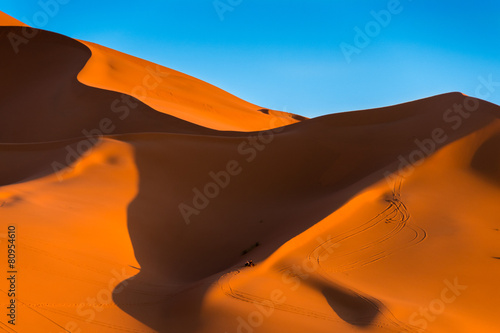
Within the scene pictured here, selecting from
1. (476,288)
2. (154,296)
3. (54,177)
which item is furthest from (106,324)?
(476,288)

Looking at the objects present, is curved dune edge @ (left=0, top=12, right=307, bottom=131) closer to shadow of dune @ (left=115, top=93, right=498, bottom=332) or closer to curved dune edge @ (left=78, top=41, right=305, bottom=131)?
curved dune edge @ (left=78, top=41, right=305, bottom=131)

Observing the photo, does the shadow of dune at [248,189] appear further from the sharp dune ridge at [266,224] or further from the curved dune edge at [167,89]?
the curved dune edge at [167,89]

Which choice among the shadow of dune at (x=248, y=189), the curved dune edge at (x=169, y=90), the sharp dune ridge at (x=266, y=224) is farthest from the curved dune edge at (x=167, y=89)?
the shadow of dune at (x=248, y=189)

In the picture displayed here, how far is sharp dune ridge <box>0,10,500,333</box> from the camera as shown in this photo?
5770 millimetres

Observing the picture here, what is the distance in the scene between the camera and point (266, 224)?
916 centimetres

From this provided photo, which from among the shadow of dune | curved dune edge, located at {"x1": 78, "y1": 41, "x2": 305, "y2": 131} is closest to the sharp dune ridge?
Answer: the shadow of dune

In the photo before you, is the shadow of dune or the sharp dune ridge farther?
the shadow of dune

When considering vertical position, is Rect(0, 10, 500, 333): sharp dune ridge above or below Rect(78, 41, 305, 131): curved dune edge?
below

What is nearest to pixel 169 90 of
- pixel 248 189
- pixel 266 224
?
pixel 248 189

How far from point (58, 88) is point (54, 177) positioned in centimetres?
968

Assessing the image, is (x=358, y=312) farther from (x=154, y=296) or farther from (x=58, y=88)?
(x=58, y=88)

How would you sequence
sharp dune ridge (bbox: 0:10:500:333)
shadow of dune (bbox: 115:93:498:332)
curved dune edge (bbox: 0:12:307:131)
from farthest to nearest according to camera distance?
curved dune edge (bbox: 0:12:307:131) → shadow of dune (bbox: 115:93:498:332) → sharp dune ridge (bbox: 0:10:500:333)

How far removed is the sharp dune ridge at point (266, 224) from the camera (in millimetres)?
5770

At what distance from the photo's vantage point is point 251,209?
996 centimetres
